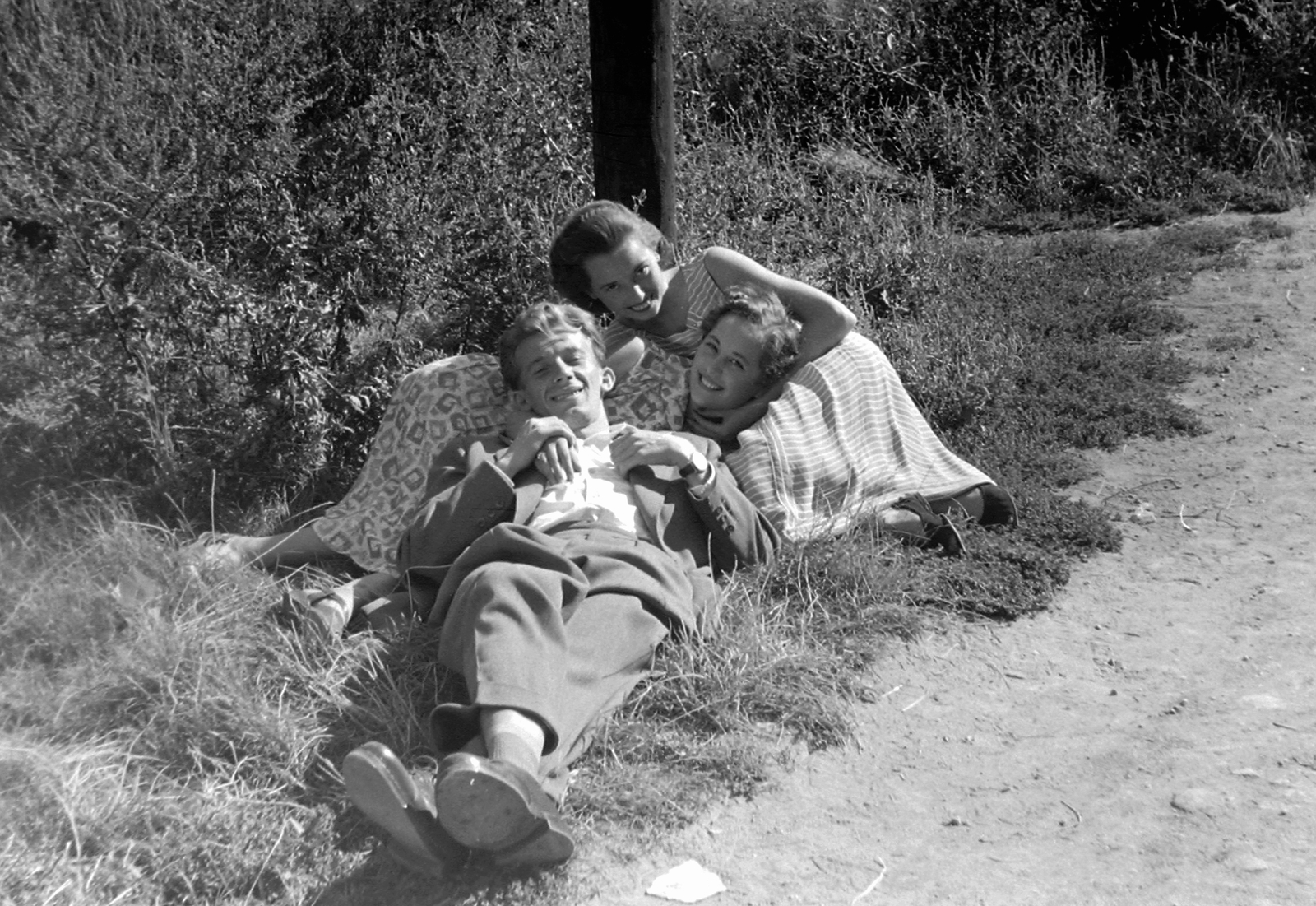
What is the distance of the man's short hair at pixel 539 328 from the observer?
4.18 metres

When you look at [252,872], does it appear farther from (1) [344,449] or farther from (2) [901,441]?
(2) [901,441]

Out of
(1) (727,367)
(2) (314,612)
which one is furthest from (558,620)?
(1) (727,367)

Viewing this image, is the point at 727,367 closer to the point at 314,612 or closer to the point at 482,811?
the point at 314,612

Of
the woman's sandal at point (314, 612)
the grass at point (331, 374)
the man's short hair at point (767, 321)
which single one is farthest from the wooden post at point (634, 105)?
the woman's sandal at point (314, 612)

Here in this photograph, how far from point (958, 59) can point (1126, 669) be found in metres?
5.74

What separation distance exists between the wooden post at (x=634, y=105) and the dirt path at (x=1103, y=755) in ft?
6.41

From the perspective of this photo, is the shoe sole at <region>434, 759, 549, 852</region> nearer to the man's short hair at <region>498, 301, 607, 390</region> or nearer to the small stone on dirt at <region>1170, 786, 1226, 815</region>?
the small stone on dirt at <region>1170, 786, 1226, 815</region>

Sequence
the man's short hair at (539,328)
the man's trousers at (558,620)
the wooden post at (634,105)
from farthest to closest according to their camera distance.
Result: the wooden post at (634,105) < the man's short hair at (539,328) < the man's trousers at (558,620)

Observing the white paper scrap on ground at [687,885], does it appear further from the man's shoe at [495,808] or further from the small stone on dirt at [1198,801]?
the small stone on dirt at [1198,801]

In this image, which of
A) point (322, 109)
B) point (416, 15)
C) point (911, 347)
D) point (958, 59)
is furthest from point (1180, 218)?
point (322, 109)

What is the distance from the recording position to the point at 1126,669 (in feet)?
12.5

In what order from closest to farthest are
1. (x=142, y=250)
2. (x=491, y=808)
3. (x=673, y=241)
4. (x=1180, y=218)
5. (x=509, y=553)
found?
1. (x=491, y=808)
2. (x=509, y=553)
3. (x=142, y=250)
4. (x=673, y=241)
5. (x=1180, y=218)

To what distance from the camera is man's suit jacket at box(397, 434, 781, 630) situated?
3.83 metres

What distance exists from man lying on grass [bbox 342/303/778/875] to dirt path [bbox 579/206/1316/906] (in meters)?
0.35
